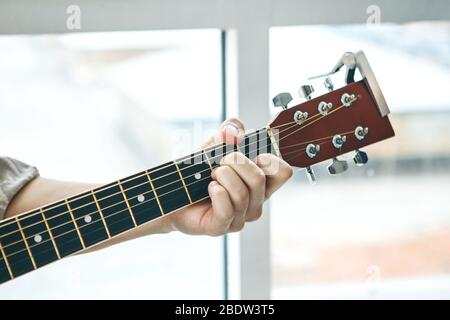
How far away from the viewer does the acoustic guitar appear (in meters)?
0.81

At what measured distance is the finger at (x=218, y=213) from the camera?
0.82m

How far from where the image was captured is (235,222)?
891 millimetres

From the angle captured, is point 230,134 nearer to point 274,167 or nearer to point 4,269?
point 274,167

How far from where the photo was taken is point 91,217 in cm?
81

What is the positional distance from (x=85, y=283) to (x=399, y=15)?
826 mm

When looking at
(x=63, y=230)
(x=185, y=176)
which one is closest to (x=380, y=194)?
(x=185, y=176)

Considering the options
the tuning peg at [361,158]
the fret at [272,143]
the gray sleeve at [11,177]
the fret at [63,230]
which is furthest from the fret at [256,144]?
the gray sleeve at [11,177]

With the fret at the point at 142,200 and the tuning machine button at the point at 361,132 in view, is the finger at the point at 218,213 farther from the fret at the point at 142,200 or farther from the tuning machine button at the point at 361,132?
the tuning machine button at the point at 361,132

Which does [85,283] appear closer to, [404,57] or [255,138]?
[255,138]

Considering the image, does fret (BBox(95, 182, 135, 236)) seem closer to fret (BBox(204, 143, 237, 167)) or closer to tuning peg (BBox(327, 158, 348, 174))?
fret (BBox(204, 143, 237, 167))

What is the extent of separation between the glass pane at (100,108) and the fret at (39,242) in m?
0.44

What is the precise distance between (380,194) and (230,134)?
1.82ft
